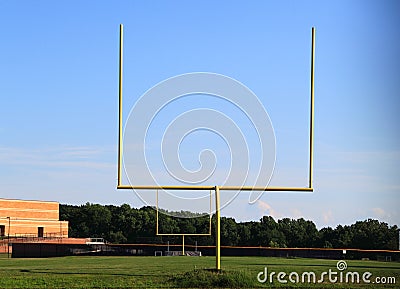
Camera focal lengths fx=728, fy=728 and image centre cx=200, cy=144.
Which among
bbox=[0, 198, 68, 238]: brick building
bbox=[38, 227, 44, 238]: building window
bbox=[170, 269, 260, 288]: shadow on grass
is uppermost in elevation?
bbox=[170, 269, 260, 288]: shadow on grass

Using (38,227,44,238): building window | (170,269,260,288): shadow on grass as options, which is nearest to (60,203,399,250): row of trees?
(38,227,44,238): building window

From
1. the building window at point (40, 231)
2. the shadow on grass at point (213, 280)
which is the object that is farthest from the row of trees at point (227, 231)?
the shadow on grass at point (213, 280)

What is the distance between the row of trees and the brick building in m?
2.09

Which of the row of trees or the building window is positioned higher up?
the row of trees

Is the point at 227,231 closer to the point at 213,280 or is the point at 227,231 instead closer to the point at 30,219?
the point at 30,219

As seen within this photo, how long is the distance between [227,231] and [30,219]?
18091mm

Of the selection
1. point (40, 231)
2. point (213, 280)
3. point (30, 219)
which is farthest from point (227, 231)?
point (213, 280)

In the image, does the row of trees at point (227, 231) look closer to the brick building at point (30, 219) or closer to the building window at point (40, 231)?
the brick building at point (30, 219)

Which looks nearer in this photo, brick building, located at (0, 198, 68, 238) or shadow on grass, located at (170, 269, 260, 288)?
shadow on grass, located at (170, 269, 260, 288)

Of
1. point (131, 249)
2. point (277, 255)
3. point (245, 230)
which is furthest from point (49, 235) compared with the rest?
point (277, 255)

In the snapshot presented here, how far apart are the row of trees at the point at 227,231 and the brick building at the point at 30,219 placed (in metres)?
2.09

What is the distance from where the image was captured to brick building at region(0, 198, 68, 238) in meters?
47.4

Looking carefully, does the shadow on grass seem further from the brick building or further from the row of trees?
the brick building

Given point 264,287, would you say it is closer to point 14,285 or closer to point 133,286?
point 133,286
